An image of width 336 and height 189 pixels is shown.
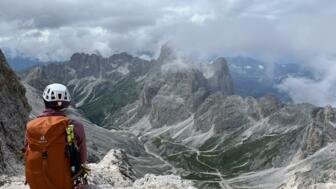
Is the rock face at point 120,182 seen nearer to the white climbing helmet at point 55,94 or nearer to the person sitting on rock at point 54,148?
the person sitting on rock at point 54,148

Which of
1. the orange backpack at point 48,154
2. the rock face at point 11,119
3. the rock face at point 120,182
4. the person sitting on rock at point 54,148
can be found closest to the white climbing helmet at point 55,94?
the person sitting on rock at point 54,148

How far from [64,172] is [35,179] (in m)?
0.87

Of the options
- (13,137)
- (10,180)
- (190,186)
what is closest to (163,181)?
(190,186)

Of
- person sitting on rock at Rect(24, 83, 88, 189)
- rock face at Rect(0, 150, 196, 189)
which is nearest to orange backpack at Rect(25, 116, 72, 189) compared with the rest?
person sitting on rock at Rect(24, 83, 88, 189)

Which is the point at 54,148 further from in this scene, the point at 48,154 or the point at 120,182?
the point at 120,182

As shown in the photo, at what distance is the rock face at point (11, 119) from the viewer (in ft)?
125

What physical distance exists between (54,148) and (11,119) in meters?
37.0

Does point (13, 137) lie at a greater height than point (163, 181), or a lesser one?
lesser

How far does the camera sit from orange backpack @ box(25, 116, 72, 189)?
15.6 meters

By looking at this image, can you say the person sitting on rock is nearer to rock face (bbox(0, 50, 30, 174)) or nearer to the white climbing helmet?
the white climbing helmet

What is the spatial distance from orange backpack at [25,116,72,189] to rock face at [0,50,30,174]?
62.0 ft

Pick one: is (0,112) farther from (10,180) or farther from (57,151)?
(57,151)

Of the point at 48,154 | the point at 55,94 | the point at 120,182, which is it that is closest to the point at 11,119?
the point at 120,182

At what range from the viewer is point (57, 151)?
15.8 meters
